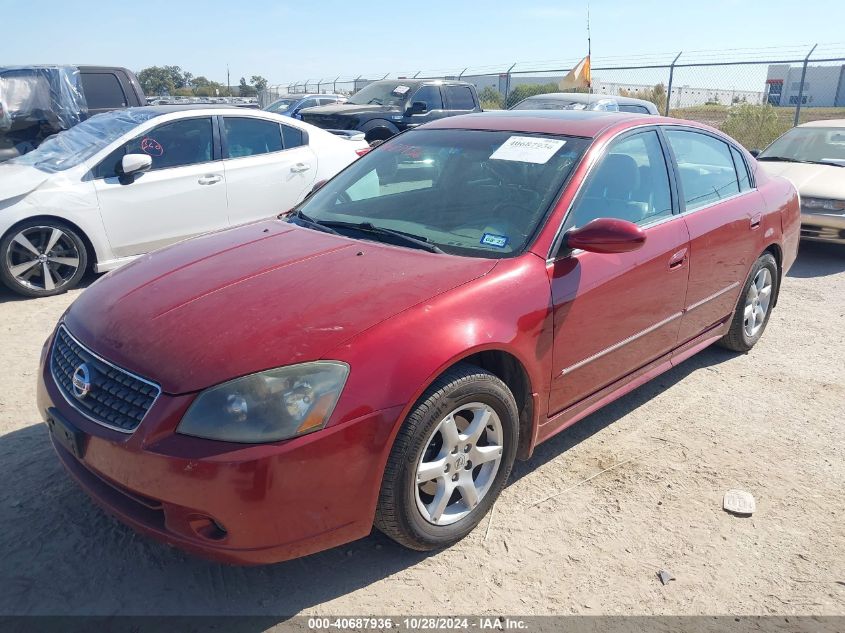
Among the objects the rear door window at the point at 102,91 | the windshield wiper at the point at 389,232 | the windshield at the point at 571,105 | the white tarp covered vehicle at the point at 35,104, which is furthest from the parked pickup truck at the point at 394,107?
the windshield wiper at the point at 389,232

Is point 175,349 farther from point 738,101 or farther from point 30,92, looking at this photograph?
point 738,101

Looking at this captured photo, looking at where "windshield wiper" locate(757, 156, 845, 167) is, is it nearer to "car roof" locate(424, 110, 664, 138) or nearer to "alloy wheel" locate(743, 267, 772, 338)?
"alloy wheel" locate(743, 267, 772, 338)

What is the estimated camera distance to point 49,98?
922cm

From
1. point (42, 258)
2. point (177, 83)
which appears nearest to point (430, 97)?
point (42, 258)

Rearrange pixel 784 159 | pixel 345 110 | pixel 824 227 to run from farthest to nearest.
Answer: pixel 345 110, pixel 784 159, pixel 824 227

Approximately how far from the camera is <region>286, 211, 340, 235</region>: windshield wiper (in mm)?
3404

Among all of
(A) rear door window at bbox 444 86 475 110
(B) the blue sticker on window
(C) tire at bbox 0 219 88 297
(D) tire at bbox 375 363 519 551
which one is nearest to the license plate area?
(D) tire at bbox 375 363 519 551

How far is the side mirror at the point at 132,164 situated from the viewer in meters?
5.82

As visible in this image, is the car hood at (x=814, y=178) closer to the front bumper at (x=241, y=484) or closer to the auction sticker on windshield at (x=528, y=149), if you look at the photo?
the auction sticker on windshield at (x=528, y=149)

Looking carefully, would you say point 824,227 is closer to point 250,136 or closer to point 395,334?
point 250,136

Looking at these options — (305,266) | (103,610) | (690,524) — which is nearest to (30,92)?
(305,266)

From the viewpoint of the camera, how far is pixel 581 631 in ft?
7.74

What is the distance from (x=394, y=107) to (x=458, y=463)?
11.7 meters

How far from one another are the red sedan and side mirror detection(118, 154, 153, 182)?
2.64 meters
